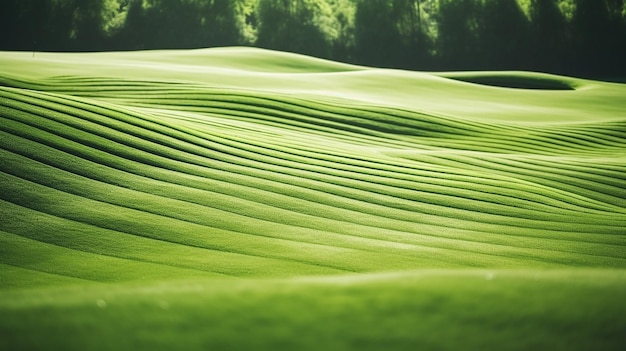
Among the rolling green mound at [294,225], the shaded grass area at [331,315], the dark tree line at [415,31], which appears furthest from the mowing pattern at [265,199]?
the dark tree line at [415,31]

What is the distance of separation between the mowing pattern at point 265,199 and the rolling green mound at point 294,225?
2 cm

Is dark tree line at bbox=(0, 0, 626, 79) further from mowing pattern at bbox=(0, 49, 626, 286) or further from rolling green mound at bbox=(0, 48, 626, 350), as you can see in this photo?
mowing pattern at bbox=(0, 49, 626, 286)

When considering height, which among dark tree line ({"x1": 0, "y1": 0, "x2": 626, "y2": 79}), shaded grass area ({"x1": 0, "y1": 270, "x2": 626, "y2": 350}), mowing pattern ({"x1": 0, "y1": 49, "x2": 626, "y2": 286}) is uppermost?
dark tree line ({"x1": 0, "y1": 0, "x2": 626, "y2": 79})

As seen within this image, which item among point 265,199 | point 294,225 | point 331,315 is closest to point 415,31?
point 265,199

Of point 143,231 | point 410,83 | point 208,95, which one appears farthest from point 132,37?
point 143,231

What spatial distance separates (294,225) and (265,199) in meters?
0.49

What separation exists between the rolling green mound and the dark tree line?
3085cm

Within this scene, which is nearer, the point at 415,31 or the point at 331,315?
the point at 331,315

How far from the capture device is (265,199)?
4.95 m

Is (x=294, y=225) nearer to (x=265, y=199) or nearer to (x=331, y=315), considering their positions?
(x=265, y=199)

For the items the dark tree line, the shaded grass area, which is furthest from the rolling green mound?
the dark tree line

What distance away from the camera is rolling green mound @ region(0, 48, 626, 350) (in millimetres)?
1434

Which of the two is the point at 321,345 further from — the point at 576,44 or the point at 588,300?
the point at 576,44

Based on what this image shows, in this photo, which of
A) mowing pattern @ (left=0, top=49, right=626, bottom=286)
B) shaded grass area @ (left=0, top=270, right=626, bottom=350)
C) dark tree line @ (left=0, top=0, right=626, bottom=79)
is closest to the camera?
shaded grass area @ (left=0, top=270, right=626, bottom=350)
